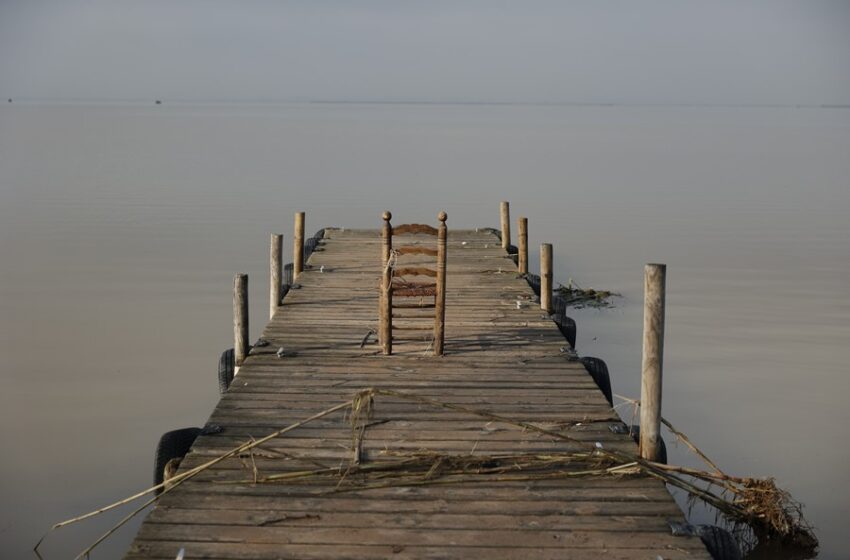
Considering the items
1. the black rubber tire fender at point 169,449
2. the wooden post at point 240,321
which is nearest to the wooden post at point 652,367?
the black rubber tire fender at point 169,449

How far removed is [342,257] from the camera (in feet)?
49.9

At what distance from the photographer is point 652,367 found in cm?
692

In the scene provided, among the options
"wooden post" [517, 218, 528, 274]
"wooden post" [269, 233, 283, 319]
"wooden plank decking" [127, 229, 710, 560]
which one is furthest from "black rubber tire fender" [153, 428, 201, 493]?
"wooden post" [517, 218, 528, 274]

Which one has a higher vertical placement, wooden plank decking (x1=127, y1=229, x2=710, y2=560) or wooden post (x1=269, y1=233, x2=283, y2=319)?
wooden post (x1=269, y1=233, x2=283, y2=319)

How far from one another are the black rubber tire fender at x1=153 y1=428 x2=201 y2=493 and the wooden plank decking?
39 cm

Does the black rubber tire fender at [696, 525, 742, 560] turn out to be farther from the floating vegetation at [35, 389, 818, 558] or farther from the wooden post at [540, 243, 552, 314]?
the wooden post at [540, 243, 552, 314]

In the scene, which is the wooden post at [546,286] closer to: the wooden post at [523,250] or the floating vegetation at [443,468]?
the wooden post at [523,250]

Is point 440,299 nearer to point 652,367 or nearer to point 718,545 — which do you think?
point 652,367

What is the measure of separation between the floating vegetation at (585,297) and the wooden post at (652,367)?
9.33 meters

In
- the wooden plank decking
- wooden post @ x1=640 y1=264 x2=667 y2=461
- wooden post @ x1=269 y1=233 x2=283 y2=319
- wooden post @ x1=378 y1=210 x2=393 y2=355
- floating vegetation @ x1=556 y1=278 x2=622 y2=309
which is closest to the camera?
the wooden plank decking

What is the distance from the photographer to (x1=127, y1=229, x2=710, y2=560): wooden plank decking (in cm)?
538

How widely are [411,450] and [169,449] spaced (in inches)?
78.7

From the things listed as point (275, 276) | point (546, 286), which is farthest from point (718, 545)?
point (275, 276)

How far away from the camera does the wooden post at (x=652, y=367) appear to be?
6.75 meters
